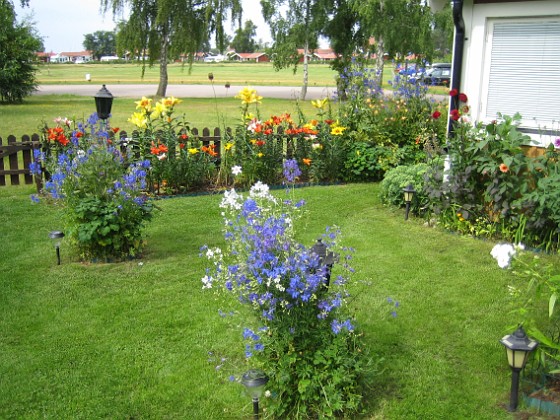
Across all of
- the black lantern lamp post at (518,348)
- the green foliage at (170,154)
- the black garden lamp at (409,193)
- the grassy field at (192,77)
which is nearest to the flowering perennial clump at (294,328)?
the black lantern lamp post at (518,348)

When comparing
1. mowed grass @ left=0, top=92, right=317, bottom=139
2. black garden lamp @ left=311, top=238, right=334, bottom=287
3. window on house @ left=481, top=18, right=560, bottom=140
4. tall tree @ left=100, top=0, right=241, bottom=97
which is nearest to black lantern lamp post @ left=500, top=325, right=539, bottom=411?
black garden lamp @ left=311, top=238, right=334, bottom=287

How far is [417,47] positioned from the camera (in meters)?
22.7

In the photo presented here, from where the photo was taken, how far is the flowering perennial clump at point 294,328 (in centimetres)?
322

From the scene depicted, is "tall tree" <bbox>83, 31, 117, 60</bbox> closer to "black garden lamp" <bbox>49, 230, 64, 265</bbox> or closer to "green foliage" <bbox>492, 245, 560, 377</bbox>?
"black garden lamp" <bbox>49, 230, 64, 265</bbox>

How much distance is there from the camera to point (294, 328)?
3277mm

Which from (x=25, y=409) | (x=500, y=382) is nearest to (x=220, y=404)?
(x=25, y=409)

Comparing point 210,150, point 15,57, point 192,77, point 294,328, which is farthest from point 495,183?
point 192,77

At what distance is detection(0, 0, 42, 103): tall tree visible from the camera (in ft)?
71.7

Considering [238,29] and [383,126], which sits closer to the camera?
[383,126]

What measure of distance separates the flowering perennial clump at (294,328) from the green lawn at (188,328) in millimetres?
319

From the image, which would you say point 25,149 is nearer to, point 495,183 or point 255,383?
point 495,183

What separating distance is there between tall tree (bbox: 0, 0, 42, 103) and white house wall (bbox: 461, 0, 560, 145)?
1919 cm

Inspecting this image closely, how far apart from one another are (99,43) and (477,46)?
5216 inches

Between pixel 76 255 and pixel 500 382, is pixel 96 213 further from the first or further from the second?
pixel 500 382
